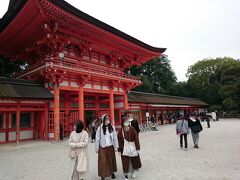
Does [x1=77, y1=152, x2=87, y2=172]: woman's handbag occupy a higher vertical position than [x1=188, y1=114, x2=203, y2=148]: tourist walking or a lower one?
lower

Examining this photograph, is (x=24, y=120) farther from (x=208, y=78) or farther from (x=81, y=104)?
(x=208, y=78)

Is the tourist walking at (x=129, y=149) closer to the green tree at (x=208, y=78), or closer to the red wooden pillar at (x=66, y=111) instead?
the red wooden pillar at (x=66, y=111)

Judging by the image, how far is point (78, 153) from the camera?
16.9 ft

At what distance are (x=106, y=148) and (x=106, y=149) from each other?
0.09 feet

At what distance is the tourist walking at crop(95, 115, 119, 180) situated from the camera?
5281mm

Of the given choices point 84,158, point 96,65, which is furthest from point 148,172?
point 96,65

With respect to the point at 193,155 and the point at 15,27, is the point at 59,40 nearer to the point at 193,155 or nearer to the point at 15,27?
the point at 15,27

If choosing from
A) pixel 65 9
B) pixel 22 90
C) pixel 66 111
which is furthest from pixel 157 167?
pixel 66 111

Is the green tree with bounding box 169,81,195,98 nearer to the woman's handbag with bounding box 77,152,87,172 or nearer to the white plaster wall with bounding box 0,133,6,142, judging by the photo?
the white plaster wall with bounding box 0,133,6,142

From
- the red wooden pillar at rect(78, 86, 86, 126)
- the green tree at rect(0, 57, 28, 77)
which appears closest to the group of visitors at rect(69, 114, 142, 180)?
the red wooden pillar at rect(78, 86, 86, 126)

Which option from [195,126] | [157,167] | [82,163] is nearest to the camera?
[82,163]

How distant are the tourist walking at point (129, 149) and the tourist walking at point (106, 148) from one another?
240 millimetres

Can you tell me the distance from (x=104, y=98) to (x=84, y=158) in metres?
15.7

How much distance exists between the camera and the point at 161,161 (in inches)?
285
